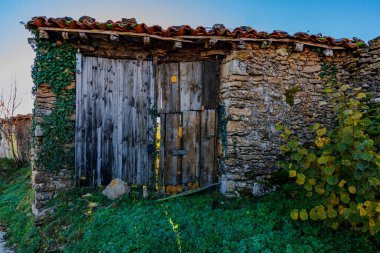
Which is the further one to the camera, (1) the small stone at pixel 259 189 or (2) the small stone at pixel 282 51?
(2) the small stone at pixel 282 51

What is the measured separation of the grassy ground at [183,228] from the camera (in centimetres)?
344

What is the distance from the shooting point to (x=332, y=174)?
3.37 metres

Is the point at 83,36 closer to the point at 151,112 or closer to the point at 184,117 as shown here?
the point at 151,112

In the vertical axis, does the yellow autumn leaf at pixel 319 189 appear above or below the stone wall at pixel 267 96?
below

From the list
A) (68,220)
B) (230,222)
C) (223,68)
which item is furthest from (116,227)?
(223,68)

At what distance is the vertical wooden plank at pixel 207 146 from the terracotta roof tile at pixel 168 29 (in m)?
1.44

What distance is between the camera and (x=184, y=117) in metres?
5.32

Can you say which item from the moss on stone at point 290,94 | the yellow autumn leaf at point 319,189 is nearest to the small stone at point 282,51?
the moss on stone at point 290,94

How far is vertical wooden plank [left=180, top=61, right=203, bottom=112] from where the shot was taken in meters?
5.31

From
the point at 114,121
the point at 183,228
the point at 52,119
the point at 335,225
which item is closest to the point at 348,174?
the point at 335,225

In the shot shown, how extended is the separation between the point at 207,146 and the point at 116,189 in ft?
5.94

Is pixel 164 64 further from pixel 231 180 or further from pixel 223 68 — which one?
pixel 231 180

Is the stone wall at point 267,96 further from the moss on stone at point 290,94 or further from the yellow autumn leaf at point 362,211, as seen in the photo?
the yellow autumn leaf at point 362,211

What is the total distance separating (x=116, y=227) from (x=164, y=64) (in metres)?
2.95
